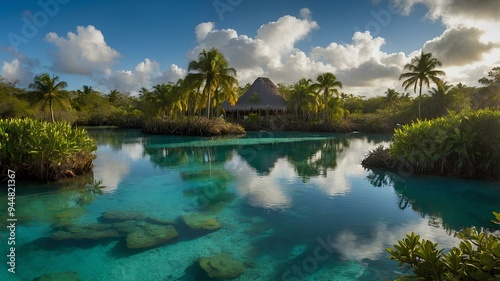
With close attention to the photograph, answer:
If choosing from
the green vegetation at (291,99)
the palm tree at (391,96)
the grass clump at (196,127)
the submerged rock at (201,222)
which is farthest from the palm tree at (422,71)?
the submerged rock at (201,222)

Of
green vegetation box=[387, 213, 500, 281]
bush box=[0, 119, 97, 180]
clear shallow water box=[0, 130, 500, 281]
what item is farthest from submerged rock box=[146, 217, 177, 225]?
green vegetation box=[387, 213, 500, 281]

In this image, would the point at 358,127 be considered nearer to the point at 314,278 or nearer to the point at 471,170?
the point at 471,170

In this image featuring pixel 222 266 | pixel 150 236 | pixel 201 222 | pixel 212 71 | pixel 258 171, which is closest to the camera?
pixel 222 266

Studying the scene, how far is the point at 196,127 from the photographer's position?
1553 inches

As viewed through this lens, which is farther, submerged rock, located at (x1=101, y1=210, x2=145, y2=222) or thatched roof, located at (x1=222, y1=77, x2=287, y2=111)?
thatched roof, located at (x1=222, y1=77, x2=287, y2=111)

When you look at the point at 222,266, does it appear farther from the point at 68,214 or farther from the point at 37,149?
the point at 37,149

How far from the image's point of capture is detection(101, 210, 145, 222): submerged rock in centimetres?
855

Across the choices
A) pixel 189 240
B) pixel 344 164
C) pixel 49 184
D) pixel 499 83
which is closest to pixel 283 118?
pixel 499 83

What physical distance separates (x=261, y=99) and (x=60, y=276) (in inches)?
1907

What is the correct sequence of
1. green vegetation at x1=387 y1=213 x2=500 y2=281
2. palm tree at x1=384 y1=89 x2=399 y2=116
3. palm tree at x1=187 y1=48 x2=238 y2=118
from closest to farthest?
green vegetation at x1=387 y1=213 x2=500 y2=281, palm tree at x1=187 y1=48 x2=238 y2=118, palm tree at x1=384 y1=89 x2=399 y2=116

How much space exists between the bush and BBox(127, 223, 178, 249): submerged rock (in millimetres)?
6590

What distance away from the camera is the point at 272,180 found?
13.8 meters

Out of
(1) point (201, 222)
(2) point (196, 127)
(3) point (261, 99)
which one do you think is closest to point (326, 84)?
(3) point (261, 99)

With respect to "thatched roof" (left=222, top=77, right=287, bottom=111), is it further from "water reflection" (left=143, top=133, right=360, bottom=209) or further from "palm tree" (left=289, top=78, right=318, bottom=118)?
"water reflection" (left=143, top=133, right=360, bottom=209)
